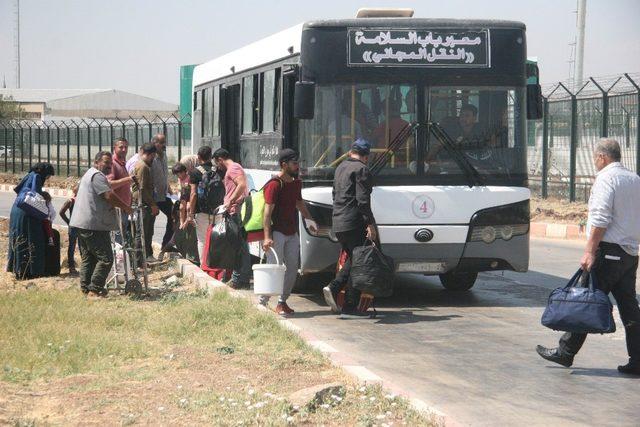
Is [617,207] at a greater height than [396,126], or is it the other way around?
[396,126]

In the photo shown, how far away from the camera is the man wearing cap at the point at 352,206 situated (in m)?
11.1

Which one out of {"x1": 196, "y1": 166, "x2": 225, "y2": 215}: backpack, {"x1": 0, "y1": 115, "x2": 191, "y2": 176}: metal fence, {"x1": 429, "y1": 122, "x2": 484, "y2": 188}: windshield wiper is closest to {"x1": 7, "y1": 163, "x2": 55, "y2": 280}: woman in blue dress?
{"x1": 196, "y1": 166, "x2": 225, "y2": 215}: backpack

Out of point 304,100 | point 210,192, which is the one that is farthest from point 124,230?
point 304,100

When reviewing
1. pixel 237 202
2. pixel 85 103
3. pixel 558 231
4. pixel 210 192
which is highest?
pixel 85 103

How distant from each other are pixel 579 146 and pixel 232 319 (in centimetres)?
1652

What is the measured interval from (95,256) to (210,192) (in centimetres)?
224

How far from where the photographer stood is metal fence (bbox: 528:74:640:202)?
23391mm

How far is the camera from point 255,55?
47.5 feet

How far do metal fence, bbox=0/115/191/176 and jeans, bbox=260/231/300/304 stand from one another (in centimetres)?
2478

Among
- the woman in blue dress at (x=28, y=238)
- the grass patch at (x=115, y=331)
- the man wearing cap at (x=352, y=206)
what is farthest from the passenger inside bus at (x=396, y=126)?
the woman in blue dress at (x=28, y=238)

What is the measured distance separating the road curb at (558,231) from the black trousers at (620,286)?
13.6 metres

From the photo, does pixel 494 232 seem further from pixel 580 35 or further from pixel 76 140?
pixel 76 140

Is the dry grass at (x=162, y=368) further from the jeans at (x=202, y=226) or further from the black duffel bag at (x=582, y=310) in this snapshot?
the jeans at (x=202, y=226)

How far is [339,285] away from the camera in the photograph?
11.5m
